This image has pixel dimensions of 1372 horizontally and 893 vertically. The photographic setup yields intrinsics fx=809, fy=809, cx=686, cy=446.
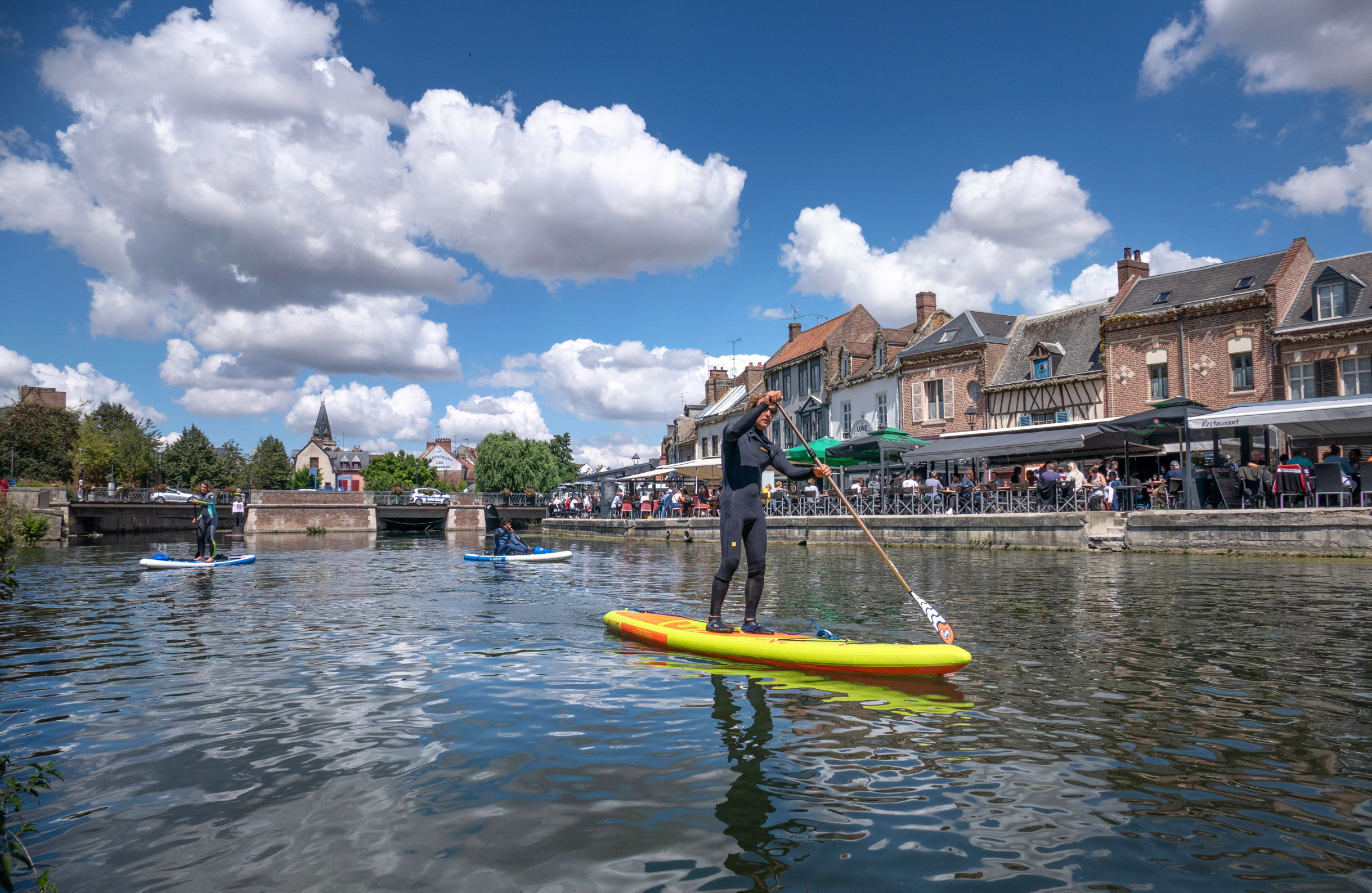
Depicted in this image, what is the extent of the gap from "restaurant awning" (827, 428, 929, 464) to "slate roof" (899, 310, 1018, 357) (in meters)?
10.4

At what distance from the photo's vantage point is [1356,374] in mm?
26141

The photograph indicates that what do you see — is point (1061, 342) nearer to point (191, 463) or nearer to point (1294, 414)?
point (1294, 414)

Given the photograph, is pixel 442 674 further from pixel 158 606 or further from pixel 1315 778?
pixel 158 606

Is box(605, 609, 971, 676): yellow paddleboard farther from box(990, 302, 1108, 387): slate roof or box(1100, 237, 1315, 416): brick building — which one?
box(990, 302, 1108, 387): slate roof

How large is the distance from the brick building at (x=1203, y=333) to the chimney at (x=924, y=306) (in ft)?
35.0

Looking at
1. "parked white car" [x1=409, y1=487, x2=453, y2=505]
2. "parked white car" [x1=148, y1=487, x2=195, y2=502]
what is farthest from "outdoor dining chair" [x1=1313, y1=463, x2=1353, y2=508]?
"parked white car" [x1=148, y1=487, x2=195, y2=502]

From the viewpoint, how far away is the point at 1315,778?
12.8 ft

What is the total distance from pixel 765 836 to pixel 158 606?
1160cm

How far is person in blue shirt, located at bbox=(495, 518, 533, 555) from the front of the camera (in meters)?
20.3

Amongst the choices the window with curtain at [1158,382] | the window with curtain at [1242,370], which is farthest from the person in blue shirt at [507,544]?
the window with curtain at [1242,370]

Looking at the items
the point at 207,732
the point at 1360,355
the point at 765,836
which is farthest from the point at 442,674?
the point at 1360,355

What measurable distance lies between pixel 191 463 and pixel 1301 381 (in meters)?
82.3

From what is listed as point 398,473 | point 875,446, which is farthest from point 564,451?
point 875,446

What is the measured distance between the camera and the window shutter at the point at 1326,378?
1038 inches
